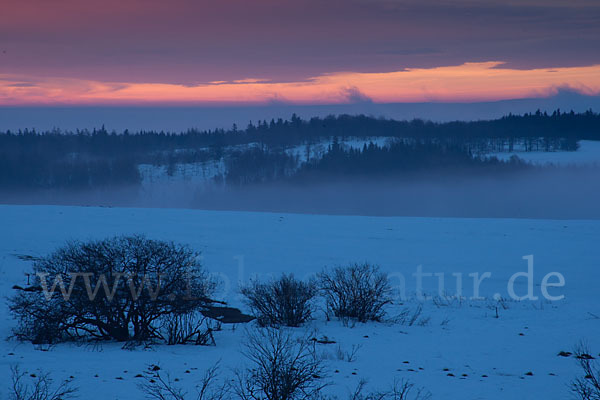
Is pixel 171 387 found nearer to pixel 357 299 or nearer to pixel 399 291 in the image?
pixel 357 299

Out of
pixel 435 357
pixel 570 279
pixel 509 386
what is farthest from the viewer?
pixel 570 279

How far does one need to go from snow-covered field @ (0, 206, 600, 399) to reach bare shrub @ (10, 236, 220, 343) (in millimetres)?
616

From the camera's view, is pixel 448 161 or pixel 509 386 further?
pixel 448 161

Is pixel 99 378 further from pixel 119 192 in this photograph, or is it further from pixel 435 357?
pixel 119 192

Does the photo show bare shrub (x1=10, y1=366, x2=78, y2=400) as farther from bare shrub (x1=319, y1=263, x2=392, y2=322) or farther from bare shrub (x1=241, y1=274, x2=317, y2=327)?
bare shrub (x1=319, y1=263, x2=392, y2=322)

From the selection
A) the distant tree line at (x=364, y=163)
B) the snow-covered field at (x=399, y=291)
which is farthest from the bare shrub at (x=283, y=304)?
the distant tree line at (x=364, y=163)

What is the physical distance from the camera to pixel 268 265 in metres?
26.6

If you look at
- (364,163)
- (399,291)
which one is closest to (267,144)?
(364,163)

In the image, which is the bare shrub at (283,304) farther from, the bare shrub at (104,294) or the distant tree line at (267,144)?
the distant tree line at (267,144)

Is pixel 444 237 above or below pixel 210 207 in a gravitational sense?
above

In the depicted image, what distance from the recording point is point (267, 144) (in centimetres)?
18188

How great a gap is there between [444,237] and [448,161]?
144m

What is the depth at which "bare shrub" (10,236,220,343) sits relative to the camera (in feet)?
36.3

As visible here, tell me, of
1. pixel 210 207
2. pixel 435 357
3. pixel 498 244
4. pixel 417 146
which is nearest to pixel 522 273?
pixel 498 244
